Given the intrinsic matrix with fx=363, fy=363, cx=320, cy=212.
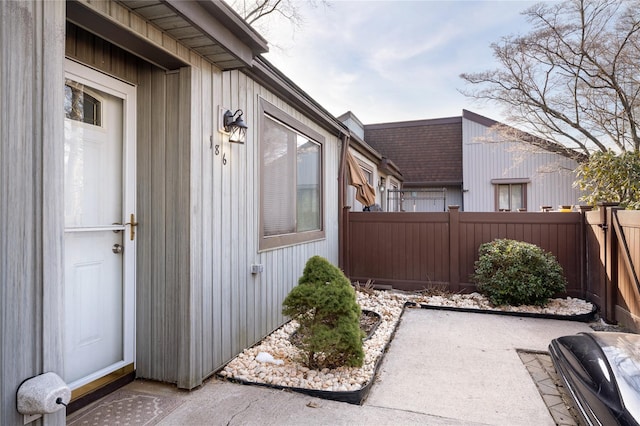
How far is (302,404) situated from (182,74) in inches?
97.0

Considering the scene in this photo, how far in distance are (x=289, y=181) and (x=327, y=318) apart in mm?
2031

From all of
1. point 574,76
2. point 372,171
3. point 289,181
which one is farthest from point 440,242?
point 574,76

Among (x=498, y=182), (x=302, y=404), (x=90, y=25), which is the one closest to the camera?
(x=90, y=25)

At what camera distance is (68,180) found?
227cm

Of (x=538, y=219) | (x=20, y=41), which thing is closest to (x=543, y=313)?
(x=538, y=219)

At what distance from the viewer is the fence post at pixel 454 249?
19.3ft

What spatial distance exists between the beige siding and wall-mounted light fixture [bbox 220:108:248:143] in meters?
11.9

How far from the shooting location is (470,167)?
1348 centimetres

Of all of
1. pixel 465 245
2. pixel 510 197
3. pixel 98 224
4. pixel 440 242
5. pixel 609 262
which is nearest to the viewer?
pixel 98 224

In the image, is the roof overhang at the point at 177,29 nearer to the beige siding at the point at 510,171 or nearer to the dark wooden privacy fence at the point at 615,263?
the dark wooden privacy fence at the point at 615,263

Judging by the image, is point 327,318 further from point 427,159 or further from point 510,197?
point 427,159

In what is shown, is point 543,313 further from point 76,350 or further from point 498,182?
point 498,182

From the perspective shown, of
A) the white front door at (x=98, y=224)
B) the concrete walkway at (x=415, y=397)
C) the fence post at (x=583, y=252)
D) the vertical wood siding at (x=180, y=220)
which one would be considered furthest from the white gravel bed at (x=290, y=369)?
the fence post at (x=583, y=252)

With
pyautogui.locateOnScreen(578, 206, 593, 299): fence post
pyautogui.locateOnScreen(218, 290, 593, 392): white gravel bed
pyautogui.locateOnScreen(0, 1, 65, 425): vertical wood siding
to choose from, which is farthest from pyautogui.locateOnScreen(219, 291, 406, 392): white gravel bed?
pyautogui.locateOnScreen(578, 206, 593, 299): fence post
